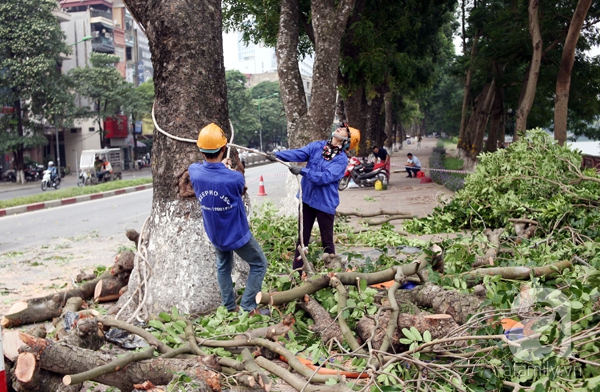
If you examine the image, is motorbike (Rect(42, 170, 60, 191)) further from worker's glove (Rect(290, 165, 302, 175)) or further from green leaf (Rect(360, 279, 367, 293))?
green leaf (Rect(360, 279, 367, 293))

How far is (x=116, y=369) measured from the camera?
327cm

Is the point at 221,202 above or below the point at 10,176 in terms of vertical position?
above

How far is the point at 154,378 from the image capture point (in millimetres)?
3406

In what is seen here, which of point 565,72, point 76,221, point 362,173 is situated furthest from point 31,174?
point 565,72

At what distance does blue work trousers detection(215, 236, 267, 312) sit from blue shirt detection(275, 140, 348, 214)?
3.91 ft

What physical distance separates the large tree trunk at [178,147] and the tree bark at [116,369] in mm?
1542

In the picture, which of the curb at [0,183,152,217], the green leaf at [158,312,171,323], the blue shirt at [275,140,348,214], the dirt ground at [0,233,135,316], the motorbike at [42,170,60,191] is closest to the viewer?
the green leaf at [158,312,171,323]

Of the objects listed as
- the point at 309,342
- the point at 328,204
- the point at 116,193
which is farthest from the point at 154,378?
the point at 116,193

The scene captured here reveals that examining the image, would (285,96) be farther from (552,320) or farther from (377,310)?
(552,320)

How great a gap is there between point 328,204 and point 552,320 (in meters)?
2.84

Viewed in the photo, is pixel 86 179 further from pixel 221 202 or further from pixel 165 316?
pixel 221 202

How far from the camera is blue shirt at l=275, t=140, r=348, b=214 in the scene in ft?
18.7

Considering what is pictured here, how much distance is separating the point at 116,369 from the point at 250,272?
163 cm

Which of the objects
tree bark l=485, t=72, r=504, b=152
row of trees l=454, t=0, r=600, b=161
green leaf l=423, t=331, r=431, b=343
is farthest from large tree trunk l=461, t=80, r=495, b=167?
green leaf l=423, t=331, r=431, b=343
